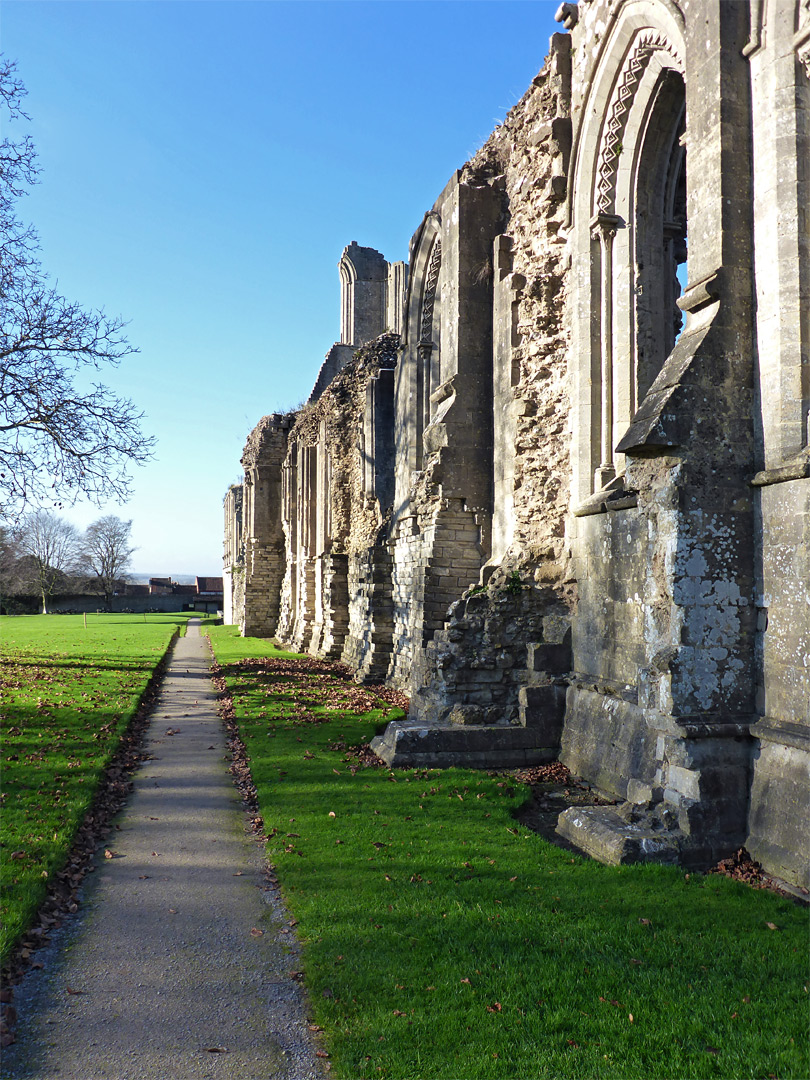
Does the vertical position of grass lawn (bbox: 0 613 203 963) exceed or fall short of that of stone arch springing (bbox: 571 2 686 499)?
it falls short

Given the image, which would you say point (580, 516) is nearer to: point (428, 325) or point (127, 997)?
point (127, 997)

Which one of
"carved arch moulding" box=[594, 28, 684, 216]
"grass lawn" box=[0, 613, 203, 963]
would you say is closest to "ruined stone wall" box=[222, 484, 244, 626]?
"grass lawn" box=[0, 613, 203, 963]

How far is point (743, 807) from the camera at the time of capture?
546 centimetres

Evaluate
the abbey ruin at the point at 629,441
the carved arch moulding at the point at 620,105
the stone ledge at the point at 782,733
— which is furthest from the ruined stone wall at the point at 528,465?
the stone ledge at the point at 782,733

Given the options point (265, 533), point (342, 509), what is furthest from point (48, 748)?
point (265, 533)

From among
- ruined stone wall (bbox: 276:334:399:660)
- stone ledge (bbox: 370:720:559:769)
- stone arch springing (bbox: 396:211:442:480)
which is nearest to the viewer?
stone ledge (bbox: 370:720:559:769)

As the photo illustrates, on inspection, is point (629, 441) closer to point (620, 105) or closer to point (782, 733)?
point (782, 733)

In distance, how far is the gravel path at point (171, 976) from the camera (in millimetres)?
3182

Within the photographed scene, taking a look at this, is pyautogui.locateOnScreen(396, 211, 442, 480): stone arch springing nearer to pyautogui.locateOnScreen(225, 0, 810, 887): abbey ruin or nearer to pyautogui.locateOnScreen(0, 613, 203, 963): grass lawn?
pyautogui.locateOnScreen(225, 0, 810, 887): abbey ruin

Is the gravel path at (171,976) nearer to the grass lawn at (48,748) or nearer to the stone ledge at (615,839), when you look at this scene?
the grass lawn at (48,748)

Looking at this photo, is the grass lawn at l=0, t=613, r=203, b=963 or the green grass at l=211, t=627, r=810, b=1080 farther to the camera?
the grass lawn at l=0, t=613, r=203, b=963

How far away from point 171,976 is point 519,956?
1.79m

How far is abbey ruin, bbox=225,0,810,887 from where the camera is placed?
548 centimetres

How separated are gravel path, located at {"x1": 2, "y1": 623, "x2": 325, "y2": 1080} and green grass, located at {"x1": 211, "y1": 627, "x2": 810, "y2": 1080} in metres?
0.21
